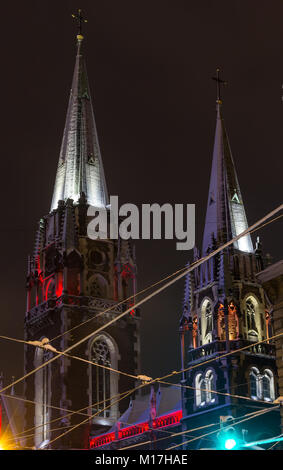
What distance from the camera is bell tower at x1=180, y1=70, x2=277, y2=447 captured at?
166ft

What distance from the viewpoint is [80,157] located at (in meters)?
65.5

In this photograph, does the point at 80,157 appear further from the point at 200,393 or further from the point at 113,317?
the point at 200,393

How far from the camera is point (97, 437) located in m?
58.4

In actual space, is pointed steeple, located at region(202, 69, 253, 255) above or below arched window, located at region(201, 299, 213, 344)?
above

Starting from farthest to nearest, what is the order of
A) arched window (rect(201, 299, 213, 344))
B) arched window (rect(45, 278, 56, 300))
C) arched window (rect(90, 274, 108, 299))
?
arched window (rect(45, 278, 56, 300)) → arched window (rect(90, 274, 108, 299)) → arched window (rect(201, 299, 213, 344))

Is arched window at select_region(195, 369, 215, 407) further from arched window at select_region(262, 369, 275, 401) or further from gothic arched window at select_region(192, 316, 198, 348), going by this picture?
arched window at select_region(262, 369, 275, 401)

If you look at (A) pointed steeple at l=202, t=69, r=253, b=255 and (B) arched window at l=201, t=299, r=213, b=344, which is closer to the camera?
(B) arched window at l=201, t=299, r=213, b=344

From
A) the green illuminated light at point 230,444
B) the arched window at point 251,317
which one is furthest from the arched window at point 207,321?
the green illuminated light at point 230,444

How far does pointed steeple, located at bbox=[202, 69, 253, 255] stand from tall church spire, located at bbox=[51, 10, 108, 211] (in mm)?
9509

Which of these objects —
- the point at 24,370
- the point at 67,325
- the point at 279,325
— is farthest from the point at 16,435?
the point at 279,325

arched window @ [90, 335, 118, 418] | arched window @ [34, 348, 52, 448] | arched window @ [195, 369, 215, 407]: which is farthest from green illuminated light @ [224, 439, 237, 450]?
arched window @ [34, 348, 52, 448]

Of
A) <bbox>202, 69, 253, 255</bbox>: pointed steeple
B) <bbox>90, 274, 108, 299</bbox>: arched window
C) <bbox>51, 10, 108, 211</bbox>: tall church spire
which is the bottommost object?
<bbox>90, 274, 108, 299</bbox>: arched window

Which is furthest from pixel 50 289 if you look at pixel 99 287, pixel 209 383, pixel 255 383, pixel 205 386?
pixel 255 383
